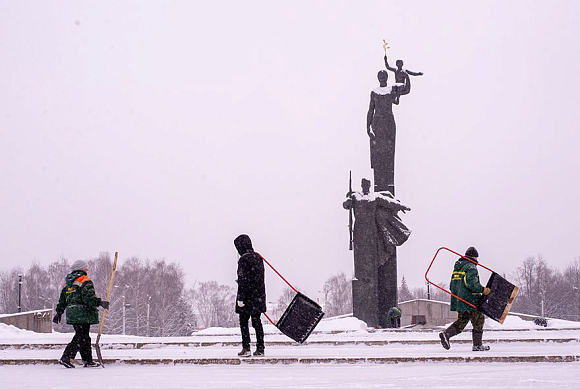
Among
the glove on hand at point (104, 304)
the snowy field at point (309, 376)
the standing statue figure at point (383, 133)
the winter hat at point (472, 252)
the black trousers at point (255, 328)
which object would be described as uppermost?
the standing statue figure at point (383, 133)

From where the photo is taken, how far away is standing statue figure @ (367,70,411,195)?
75.2 feet

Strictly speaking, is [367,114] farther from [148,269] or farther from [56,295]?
[56,295]

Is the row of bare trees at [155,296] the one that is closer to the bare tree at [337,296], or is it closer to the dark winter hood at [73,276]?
the bare tree at [337,296]

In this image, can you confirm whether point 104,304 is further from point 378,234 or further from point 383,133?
point 383,133

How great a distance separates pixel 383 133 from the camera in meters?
23.0

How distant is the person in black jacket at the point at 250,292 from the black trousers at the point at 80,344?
6.44 feet

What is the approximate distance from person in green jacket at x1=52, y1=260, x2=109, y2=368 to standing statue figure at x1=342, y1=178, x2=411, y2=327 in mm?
12905

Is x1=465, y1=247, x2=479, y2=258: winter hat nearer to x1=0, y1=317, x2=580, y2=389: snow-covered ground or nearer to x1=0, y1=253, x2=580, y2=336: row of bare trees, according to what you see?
x1=0, y1=317, x2=580, y2=389: snow-covered ground

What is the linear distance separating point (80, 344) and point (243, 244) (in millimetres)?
2479

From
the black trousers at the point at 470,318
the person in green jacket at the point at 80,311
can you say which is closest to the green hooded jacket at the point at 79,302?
the person in green jacket at the point at 80,311

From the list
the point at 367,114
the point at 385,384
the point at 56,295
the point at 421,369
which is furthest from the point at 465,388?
the point at 56,295

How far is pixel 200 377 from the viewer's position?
8.12 metres

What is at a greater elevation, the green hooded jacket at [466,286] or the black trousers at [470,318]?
the green hooded jacket at [466,286]

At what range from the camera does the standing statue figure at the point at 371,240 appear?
22.0m
